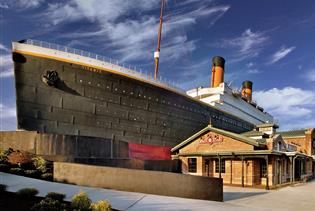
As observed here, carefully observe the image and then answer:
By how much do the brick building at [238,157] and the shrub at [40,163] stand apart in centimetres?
1537

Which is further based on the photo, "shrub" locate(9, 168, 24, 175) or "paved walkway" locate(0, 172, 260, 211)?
"shrub" locate(9, 168, 24, 175)

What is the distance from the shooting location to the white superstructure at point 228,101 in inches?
1860

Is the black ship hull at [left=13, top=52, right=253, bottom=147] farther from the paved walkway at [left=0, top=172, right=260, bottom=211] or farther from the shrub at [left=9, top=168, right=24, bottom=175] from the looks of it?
the paved walkway at [left=0, top=172, right=260, bottom=211]

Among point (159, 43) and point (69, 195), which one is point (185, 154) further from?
point (159, 43)

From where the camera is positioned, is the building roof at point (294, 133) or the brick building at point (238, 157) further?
the building roof at point (294, 133)

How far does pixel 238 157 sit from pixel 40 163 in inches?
681

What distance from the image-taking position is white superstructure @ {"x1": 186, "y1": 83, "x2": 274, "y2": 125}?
47.2 meters

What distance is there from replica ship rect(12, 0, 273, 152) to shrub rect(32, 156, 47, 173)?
713 cm

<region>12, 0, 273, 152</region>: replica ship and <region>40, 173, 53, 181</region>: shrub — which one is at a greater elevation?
<region>12, 0, 273, 152</region>: replica ship

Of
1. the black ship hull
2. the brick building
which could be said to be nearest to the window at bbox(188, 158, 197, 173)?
the brick building

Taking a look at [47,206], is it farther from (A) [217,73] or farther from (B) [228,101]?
(A) [217,73]

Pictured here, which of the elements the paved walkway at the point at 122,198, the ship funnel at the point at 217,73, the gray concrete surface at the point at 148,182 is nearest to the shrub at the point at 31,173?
the paved walkway at the point at 122,198

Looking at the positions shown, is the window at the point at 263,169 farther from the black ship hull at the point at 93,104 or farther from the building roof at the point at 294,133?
the building roof at the point at 294,133

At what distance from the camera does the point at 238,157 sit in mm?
24875
